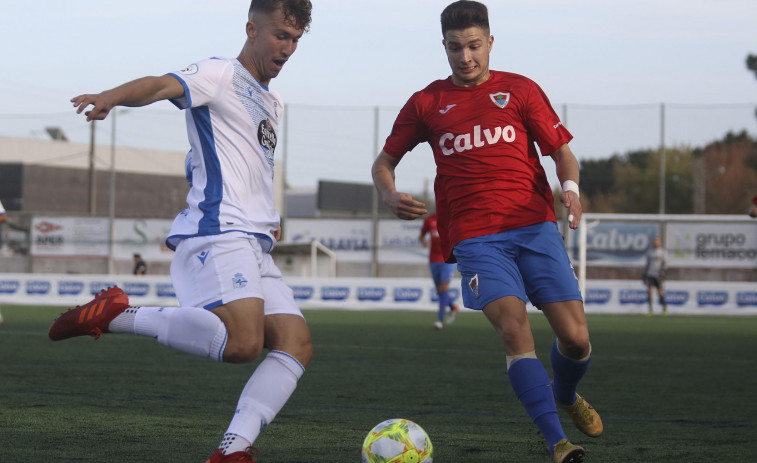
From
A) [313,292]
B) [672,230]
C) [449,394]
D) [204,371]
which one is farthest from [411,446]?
[672,230]

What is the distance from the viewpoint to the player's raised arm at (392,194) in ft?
15.2

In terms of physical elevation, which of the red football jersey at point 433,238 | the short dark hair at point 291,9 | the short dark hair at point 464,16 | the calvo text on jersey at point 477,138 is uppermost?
the short dark hair at point 464,16

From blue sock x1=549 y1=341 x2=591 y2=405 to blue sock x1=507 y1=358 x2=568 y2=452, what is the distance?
647 millimetres

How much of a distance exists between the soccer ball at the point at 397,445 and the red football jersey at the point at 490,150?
1.00m

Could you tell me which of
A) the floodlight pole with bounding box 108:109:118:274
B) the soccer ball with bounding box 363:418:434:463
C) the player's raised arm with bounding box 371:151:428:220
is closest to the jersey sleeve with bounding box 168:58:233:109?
the player's raised arm with bounding box 371:151:428:220

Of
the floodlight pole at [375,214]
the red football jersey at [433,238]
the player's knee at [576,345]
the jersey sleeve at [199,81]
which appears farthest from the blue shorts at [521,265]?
the floodlight pole at [375,214]

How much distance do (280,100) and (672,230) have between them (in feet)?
80.9

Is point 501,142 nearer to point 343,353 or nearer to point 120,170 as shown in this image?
point 343,353

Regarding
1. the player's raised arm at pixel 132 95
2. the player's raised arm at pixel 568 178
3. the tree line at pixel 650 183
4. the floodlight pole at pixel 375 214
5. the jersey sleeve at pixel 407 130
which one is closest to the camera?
the player's raised arm at pixel 132 95

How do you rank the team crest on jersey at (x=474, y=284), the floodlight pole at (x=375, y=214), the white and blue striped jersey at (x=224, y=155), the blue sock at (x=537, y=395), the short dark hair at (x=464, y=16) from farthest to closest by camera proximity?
the floodlight pole at (x=375, y=214), the short dark hair at (x=464, y=16), the team crest on jersey at (x=474, y=284), the blue sock at (x=537, y=395), the white and blue striped jersey at (x=224, y=155)

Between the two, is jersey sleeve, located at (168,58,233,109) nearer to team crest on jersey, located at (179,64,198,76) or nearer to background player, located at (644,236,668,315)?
team crest on jersey, located at (179,64,198,76)

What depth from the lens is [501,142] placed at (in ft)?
16.1

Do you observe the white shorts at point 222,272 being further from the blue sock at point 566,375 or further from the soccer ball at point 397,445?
the blue sock at point 566,375

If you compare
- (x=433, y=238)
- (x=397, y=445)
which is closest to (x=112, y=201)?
(x=433, y=238)
